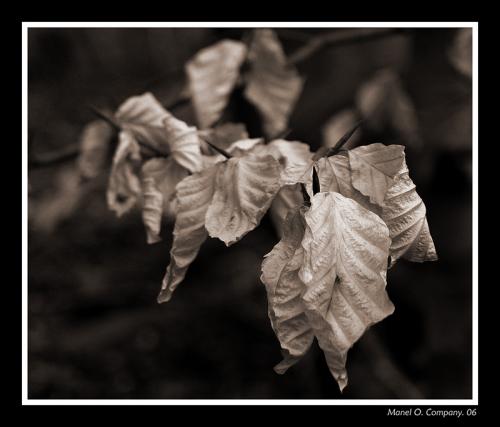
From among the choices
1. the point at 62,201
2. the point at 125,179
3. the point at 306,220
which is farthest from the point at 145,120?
the point at 62,201

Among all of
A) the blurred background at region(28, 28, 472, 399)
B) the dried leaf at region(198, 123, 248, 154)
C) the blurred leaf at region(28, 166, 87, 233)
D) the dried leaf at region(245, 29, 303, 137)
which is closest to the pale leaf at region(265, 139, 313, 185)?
the dried leaf at region(198, 123, 248, 154)

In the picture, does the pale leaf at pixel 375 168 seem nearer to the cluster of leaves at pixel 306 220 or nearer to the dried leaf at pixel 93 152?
the cluster of leaves at pixel 306 220

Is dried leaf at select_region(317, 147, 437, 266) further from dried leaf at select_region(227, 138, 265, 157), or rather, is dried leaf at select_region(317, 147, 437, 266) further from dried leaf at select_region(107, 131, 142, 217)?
dried leaf at select_region(107, 131, 142, 217)

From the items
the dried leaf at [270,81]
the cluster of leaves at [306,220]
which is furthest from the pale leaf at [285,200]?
the dried leaf at [270,81]

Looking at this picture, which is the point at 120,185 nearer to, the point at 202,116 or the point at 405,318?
the point at 202,116

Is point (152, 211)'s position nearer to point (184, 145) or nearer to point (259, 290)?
point (184, 145)

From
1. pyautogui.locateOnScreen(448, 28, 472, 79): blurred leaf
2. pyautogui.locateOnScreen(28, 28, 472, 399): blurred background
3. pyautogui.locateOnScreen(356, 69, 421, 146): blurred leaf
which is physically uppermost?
pyautogui.locateOnScreen(448, 28, 472, 79): blurred leaf

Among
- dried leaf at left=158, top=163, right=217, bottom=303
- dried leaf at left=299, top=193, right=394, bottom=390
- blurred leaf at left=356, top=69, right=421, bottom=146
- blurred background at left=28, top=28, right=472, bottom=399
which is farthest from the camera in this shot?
blurred background at left=28, top=28, right=472, bottom=399
